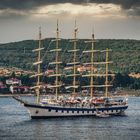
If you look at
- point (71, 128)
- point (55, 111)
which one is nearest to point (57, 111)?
point (55, 111)

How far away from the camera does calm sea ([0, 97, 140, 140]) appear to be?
9894 cm

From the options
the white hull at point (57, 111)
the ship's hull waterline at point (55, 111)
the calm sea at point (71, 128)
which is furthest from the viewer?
the white hull at point (57, 111)

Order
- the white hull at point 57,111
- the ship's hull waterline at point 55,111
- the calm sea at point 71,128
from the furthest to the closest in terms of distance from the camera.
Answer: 1. the white hull at point 57,111
2. the ship's hull waterline at point 55,111
3. the calm sea at point 71,128

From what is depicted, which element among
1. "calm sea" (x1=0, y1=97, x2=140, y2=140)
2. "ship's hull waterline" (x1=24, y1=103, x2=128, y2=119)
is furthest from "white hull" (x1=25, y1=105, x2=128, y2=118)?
"calm sea" (x1=0, y1=97, x2=140, y2=140)

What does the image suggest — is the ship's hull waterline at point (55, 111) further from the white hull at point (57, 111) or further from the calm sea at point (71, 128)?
the calm sea at point (71, 128)

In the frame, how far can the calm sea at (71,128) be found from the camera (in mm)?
98938

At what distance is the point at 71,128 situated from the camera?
4345 inches

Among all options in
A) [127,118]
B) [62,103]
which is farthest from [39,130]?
[127,118]

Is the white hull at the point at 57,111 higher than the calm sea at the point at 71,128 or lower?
higher

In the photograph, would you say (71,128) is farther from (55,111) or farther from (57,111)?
(57,111)

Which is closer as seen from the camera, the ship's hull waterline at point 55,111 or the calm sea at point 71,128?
the calm sea at point 71,128

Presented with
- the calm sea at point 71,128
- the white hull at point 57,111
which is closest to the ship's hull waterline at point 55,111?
the white hull at point 57,111

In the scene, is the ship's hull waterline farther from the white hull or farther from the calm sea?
the calm sea

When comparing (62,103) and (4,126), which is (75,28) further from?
(4,126)
